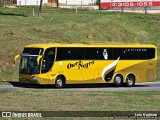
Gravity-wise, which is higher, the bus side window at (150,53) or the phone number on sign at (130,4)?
the phone number on sign at (130,4)

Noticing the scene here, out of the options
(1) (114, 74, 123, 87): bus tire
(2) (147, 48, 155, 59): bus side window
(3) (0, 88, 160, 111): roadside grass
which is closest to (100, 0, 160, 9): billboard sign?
(2) (147, 48, 155, 59): bus side window

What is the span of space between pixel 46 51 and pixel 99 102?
12036 mm

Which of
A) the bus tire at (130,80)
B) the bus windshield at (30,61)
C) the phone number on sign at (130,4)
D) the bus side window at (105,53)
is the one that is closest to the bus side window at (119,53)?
the bus side window at (105,53)

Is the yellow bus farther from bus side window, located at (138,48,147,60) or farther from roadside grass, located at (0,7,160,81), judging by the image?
roadside grass, located at (0,7,160,81)

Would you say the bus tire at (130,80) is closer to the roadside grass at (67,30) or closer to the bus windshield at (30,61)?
the bus windshield at (30,61)

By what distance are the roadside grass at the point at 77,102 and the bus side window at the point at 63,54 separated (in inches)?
346

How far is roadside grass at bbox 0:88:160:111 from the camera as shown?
2139 centimetres

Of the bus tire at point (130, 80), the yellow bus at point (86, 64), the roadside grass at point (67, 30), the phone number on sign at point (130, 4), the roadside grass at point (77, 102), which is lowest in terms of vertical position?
the bus tire at point (130, 80)

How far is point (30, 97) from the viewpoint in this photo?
2539 cm

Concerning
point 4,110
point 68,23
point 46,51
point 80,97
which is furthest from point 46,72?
point 68,23

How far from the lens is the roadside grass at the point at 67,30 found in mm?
46531

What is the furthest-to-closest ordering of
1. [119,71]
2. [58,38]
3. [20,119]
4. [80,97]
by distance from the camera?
[58,38] → [119,71] → [80,97] → [20,119]

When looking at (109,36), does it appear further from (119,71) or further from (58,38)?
(119,71)

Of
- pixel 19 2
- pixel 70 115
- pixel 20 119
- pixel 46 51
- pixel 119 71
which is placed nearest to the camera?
pixel 20 119
